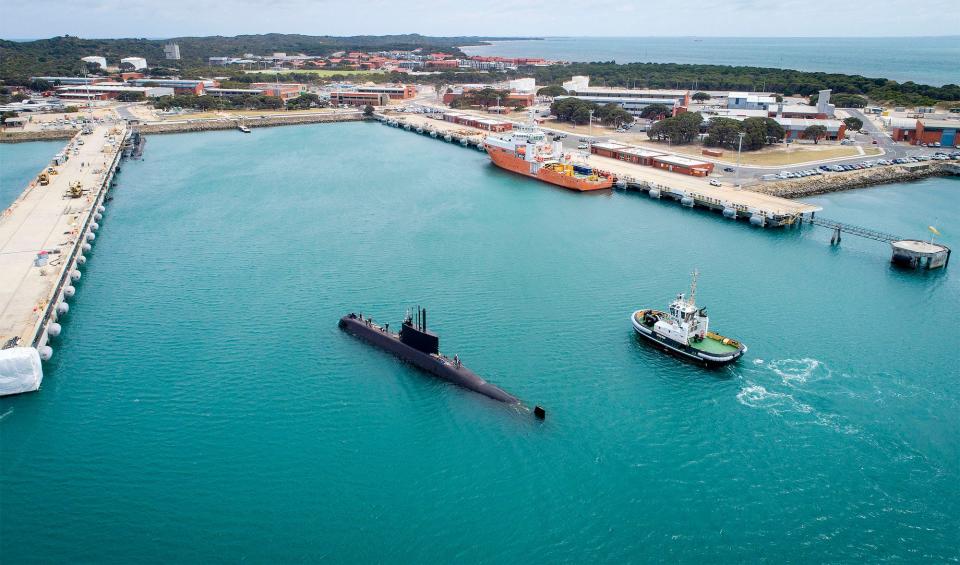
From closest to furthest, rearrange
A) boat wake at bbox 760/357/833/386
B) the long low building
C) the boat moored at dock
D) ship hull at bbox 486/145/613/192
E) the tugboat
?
boat wake at bbox 760/357/833/386, the tugboat, ship hull at bbox 486/145/613/192, the boat moored at dock, the long low building

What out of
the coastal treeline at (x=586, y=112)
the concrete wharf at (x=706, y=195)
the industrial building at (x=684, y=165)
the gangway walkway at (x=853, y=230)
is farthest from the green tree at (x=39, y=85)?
the gangway walkway at (x=853, y=230)

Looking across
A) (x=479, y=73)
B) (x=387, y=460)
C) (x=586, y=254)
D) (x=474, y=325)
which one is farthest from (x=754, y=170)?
(x=479, y=73)

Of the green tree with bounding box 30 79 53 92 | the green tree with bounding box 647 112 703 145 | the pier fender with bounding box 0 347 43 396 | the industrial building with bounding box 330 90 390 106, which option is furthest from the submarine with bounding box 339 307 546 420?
the green tree with bounding box 30 79 53 92

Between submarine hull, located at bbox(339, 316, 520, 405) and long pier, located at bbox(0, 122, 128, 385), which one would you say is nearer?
submarine hull, located at bbox(339, 316, 520, 405)

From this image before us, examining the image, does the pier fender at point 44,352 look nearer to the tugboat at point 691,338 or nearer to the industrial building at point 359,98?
the tugboat at point 691,338

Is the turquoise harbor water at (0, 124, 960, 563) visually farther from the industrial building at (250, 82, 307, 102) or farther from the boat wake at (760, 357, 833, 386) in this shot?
the industrial building at (250, 82, 307, 102)
